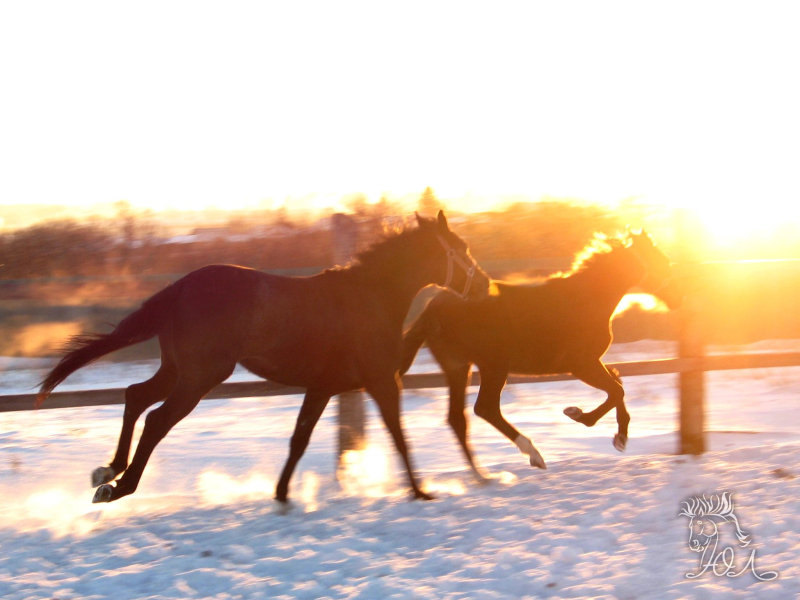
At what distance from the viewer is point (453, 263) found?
5402 millimetres

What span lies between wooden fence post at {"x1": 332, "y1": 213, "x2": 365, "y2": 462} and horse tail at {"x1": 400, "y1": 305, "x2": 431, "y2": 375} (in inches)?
17.2

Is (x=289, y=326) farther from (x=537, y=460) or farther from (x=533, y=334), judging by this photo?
(x=537, y=460)

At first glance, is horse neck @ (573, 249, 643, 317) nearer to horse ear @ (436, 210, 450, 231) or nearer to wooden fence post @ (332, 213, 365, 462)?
horse ear @ (436, 210, 450, 231)

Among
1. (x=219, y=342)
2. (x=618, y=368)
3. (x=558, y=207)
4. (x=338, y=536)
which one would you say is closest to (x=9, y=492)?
(x=219, y=342)

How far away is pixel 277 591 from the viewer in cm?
375

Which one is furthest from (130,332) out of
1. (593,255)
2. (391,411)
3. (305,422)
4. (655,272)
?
(655,272)

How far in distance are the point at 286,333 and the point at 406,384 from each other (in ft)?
4.31

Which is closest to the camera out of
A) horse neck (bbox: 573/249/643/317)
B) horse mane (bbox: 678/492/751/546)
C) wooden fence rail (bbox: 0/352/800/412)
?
horse mane (bbox: 678/492/751/546)

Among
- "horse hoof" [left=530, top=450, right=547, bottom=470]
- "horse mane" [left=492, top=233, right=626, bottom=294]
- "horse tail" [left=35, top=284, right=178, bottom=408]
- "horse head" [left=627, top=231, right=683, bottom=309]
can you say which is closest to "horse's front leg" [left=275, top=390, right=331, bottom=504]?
"horse tail" [left=35, top=284, right=178, bottom=408]

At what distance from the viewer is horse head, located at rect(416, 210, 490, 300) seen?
5.40 meters

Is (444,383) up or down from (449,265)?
down

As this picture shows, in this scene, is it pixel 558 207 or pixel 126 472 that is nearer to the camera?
pixel 126 472

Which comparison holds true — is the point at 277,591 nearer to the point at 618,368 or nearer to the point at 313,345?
the point at 313,345

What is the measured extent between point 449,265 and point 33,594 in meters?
2.87
